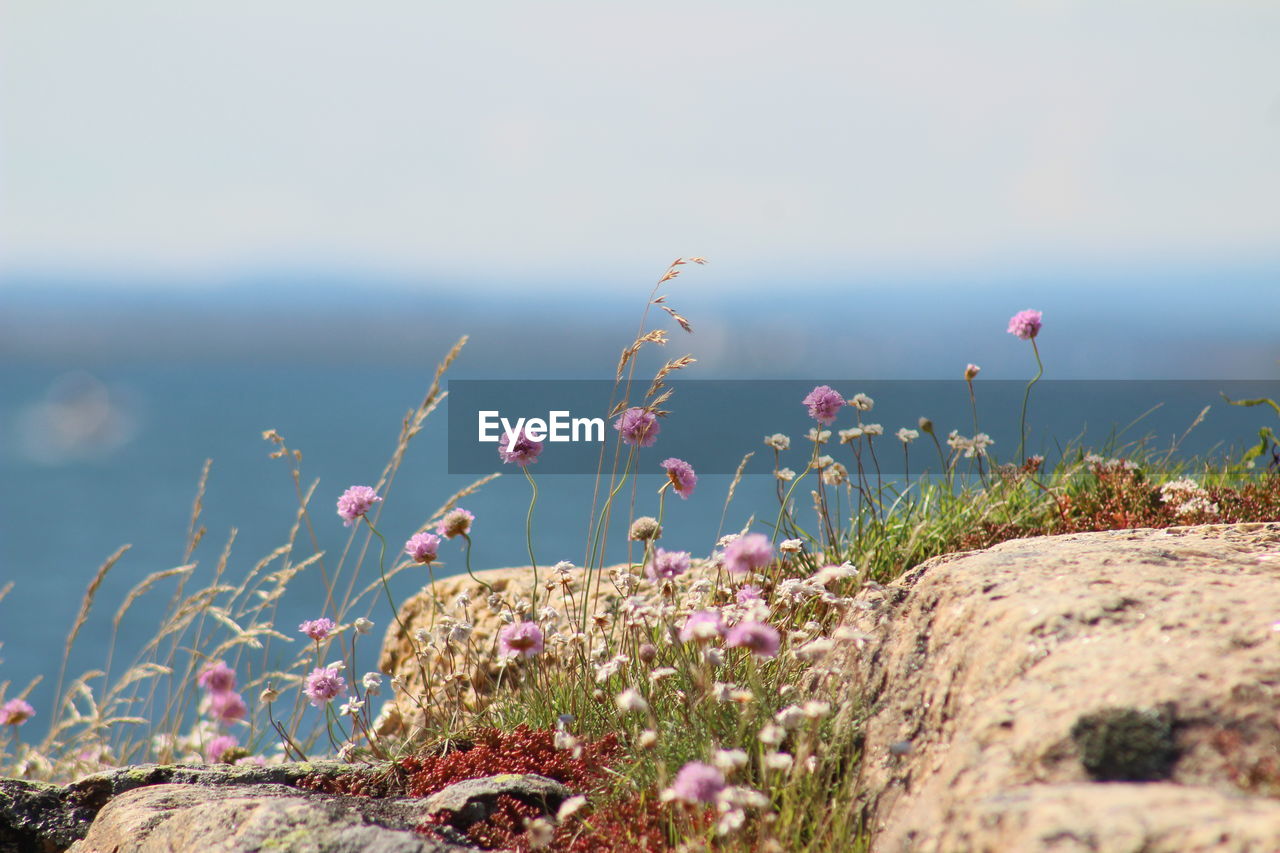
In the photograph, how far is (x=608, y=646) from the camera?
3625 millimetres

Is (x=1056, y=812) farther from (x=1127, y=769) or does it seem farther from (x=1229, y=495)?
(x=1229, y=495)

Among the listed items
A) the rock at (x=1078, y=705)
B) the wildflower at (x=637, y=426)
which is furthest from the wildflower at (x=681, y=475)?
the rock at (x=1078, y=705)

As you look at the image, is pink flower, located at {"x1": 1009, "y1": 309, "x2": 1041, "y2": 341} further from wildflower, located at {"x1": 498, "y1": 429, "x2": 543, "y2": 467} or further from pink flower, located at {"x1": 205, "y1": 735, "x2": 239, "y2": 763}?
pink flower, located at {"x1": 205, "y1": 735, "x2": 239, "y2": 763}

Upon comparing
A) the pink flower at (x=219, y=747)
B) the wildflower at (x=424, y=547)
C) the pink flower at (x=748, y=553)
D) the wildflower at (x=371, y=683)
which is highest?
the pink flower at (x=748, y=553)

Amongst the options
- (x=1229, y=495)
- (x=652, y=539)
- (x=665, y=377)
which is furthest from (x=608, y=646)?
(x=1229, y=495)

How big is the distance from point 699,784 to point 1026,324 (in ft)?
12.2

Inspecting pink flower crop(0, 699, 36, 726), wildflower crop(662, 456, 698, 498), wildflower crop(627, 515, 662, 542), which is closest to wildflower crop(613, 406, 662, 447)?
wildflower crop(662, 456, 698, 498)

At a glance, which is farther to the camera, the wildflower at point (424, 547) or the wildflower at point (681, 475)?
the wildflower at point (424, 547)

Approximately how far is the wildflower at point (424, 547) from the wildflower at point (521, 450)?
1.32 feet

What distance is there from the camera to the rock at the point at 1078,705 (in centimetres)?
152

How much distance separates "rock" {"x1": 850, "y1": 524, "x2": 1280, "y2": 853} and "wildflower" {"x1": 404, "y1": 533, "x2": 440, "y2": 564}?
1.58 m

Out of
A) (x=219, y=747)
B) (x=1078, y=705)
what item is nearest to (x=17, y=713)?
(x=219, y=747)

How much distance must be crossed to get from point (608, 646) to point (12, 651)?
33505 mm

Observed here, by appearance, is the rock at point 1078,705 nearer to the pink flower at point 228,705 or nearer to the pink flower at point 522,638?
the pink flower at point 522,638
